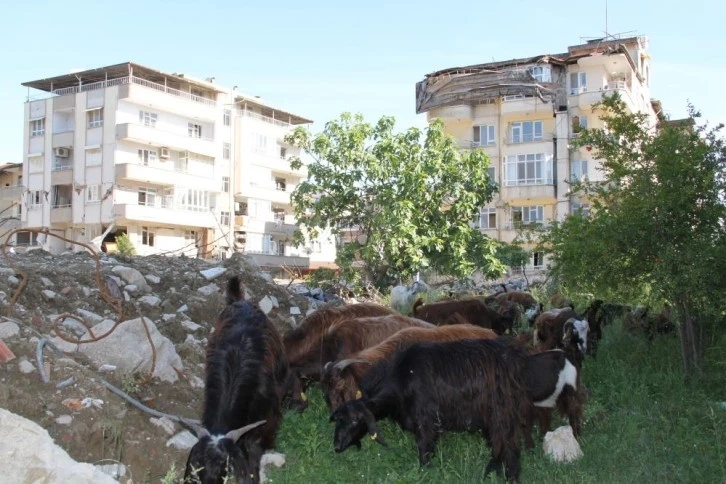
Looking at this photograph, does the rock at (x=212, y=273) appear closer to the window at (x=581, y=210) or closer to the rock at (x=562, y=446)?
the window at (x=581, y=210)

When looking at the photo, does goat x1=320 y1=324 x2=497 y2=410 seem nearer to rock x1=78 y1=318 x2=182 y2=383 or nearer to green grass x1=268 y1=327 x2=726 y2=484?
green grass x1=268 y1=327 x2=726 y2=484

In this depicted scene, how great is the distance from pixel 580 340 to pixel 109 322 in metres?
5.87

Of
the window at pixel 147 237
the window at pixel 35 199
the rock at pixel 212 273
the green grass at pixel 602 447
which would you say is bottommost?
the green grass at pixel 602 447

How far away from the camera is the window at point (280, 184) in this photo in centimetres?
4660

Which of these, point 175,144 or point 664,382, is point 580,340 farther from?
point 175,144

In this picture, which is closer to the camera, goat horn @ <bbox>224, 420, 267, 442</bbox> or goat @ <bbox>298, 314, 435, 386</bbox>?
goat horn @ <bbox>224, 420, 267, 442</bbox>

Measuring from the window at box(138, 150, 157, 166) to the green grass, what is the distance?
32182 mm

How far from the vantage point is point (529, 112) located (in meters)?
35.6

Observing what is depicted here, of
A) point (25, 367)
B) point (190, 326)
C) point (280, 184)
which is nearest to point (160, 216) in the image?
point (280, 184)

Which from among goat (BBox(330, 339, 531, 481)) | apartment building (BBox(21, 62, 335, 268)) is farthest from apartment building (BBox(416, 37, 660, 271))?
goat (BBox(330, 339, 531, 481))

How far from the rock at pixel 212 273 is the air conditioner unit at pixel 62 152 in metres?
31.5

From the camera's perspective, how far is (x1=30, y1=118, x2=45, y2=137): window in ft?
132

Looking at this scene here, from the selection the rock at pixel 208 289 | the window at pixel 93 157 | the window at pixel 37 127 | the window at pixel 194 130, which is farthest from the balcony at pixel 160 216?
the rock at pixel 208 289

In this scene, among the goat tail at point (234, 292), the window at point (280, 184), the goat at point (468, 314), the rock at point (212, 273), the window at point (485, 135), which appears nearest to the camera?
the goat tail at point (234, 292)
